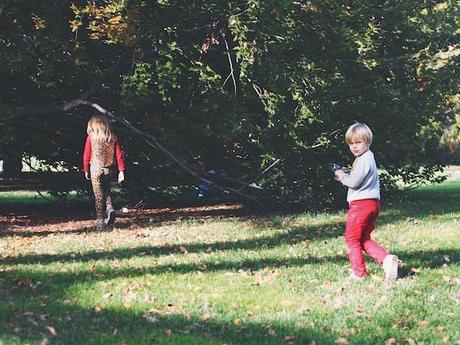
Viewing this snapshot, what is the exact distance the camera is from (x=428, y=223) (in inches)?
486

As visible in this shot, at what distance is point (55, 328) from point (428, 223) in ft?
27.2

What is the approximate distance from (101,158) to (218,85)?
244 centimetres

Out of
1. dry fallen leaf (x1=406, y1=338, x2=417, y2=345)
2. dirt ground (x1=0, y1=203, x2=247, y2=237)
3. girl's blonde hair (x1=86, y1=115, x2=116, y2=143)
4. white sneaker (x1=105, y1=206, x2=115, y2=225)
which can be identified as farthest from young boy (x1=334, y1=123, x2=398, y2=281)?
dirt ground (x1=0, y1=203, x2=247, y2=237)

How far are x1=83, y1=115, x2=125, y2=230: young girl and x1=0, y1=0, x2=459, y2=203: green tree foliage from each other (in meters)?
0.96

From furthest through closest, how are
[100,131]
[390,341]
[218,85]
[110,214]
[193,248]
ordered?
[218,85] → [110,214] → [100,131] → [193,248] → [390,341]

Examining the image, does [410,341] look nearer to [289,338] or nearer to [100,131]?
[289,338]

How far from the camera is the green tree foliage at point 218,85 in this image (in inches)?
491

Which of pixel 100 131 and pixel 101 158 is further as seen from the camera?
pixel 101 158

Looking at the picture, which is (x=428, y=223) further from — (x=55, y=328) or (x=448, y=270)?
(x=55, y=328)

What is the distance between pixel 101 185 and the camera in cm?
1177

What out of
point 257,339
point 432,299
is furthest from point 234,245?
point 257,339

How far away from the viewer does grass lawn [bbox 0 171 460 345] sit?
18.0ft

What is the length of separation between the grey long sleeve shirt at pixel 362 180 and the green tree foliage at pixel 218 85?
5386mm

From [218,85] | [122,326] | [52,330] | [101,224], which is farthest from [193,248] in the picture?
[52,330]
